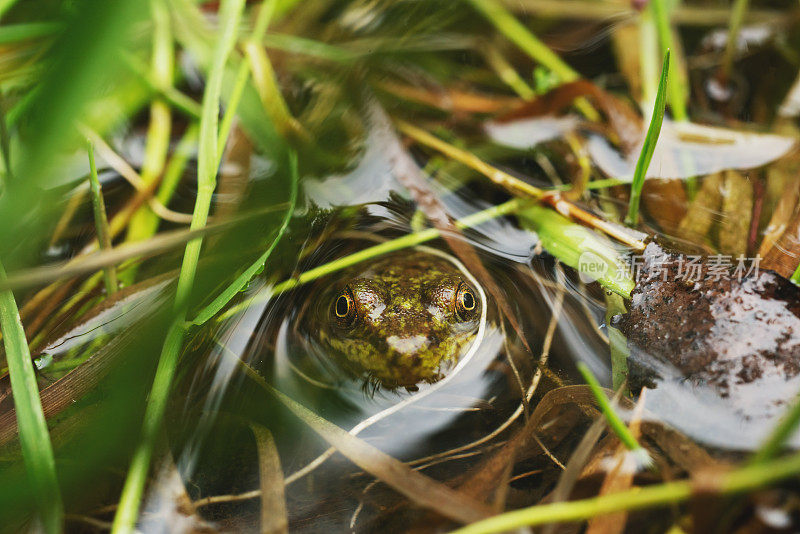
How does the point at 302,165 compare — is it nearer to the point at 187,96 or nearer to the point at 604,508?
the point at 187,96

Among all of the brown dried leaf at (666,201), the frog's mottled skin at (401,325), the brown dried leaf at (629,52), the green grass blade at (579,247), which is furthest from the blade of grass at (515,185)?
the brown dried leaf at (629,52)

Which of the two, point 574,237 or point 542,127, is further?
point 542,127

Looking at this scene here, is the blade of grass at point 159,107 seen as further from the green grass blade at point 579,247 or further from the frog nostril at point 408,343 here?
the green grass blade at point 579,247

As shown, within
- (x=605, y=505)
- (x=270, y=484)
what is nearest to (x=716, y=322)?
(x=605, y=505)

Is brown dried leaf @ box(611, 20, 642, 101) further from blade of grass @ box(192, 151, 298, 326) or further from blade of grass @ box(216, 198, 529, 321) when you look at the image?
blade of grass @ box(192, 151, 298, 326)


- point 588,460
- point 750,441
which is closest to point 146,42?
point 588,460

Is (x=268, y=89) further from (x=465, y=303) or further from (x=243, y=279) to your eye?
(x=465, y=303)
